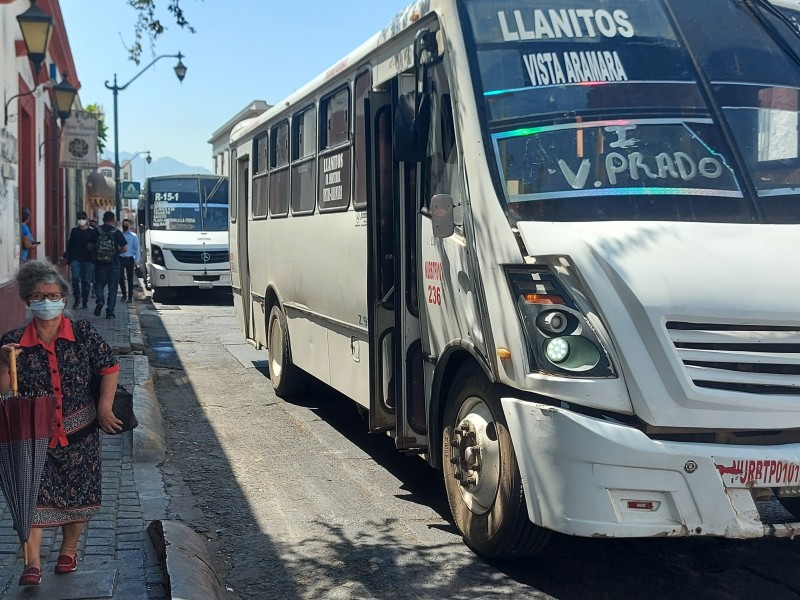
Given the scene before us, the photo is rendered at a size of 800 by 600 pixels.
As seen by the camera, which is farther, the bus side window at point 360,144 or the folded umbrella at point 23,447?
the bus side window at point 360,144

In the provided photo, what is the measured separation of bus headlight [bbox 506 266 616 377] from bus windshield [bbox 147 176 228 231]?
65.5ft

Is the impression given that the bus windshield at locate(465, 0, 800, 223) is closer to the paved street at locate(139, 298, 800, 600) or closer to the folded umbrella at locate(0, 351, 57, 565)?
the paved street at locate(139, 298, 800, 600)

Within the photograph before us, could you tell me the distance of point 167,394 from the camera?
417 inches

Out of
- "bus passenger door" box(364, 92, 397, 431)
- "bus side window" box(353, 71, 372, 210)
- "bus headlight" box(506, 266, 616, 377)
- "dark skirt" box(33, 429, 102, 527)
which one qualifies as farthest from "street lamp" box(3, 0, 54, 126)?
"bus headlight" box(506, 266, 616, 377)

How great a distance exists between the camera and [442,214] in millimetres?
A: 5219

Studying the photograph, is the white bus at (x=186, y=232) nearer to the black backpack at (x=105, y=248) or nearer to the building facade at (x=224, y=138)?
the black backpack at (x=105, y=248)

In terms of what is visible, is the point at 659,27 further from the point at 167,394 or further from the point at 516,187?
the point at 167,394

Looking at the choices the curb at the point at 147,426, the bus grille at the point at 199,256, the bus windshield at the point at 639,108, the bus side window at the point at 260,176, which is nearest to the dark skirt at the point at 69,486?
the bus windshield at the point at 639,108

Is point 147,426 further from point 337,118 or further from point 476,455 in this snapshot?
point 476,455

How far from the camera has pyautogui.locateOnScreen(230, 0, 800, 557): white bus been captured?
4176 mm

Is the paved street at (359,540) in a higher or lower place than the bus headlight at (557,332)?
lower

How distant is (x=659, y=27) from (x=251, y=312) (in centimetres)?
737

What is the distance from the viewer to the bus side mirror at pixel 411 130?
5.52 m

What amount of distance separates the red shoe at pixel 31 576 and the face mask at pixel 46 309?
1135 millimetres
